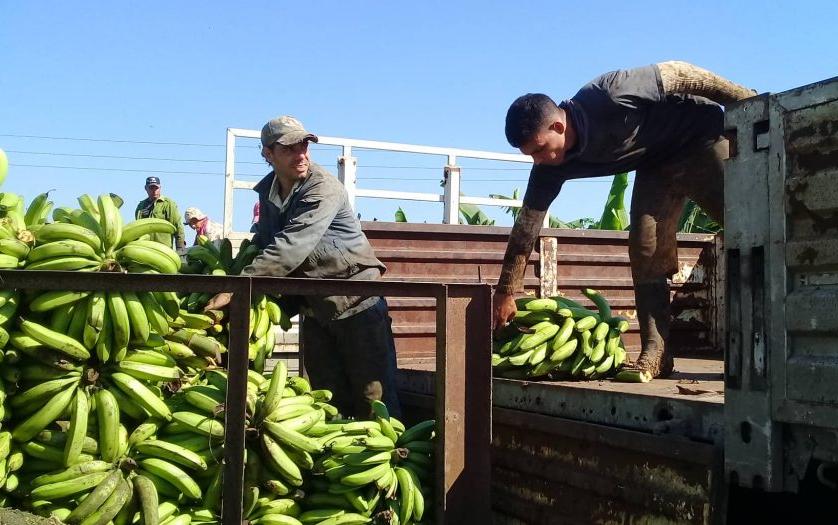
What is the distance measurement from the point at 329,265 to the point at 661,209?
205cm

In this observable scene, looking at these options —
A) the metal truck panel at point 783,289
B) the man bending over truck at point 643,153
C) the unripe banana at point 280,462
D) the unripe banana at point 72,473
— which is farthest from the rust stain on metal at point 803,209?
the unripe banana at point 72,473

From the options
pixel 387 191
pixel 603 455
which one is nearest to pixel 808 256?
pixel 603 455

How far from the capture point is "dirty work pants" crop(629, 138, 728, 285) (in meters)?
4.73

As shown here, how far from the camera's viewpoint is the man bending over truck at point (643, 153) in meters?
4.40

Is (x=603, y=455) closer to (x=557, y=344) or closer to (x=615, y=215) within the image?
(x=557, y=344)

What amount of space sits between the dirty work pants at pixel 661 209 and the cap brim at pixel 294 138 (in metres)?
2.02

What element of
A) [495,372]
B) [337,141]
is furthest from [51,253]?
[337,141]

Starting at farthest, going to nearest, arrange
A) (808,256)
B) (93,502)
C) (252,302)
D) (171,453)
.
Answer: (252,302) → (171,453) → (93,502) → (808,256)

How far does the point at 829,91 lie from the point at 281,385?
2.52 m

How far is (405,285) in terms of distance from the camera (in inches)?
145

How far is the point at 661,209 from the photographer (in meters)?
4.87

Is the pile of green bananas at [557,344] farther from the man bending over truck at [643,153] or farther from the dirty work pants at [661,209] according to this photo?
the dirty work pants at [661,209]

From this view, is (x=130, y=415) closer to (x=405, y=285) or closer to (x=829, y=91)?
(x=405, y=285)

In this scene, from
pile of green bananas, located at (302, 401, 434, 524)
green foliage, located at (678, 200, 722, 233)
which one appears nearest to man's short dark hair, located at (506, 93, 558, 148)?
pile of green bananas, located at (302, 401, 434, 524)
